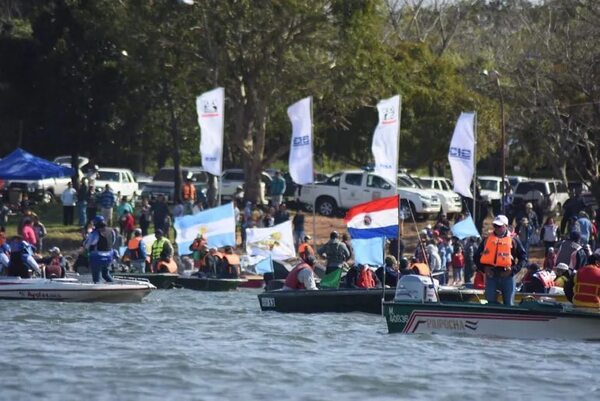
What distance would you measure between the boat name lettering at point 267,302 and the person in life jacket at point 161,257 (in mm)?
7812

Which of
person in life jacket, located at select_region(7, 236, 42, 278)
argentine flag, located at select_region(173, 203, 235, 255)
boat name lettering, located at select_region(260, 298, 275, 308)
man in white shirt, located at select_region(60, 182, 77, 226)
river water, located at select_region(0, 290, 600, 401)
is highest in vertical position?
man in white shirt, located at select_region(60, 182, 77, 226)

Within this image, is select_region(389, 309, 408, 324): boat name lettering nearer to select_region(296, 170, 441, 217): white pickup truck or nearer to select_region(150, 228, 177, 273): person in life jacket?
select_region(150, 228, 177, 273): person in life jacket

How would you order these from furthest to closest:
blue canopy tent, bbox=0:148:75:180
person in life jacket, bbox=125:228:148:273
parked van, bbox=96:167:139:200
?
parked van, bbox=96:167:139:200
blue canopy tent, bbox=0:148:75:180
person in life jacket, bbox=125:228:148:273

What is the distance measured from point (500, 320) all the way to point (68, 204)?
83.3 feet

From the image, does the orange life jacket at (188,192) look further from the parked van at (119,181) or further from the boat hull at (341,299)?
the boat hull at (341,299)

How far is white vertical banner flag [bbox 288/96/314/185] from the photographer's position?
33.7m

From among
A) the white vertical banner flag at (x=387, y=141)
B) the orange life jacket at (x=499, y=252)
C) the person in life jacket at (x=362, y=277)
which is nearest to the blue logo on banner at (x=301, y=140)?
the white vertical banner flag at (x=387, y=141)

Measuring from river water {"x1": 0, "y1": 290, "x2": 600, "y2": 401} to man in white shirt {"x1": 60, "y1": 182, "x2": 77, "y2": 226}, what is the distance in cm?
1929

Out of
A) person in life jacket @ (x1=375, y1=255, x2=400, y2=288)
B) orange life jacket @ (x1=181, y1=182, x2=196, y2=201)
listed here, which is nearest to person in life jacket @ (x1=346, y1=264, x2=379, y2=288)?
person in life jacket @ (x1=375, y1=255, x2=400, y2=288)

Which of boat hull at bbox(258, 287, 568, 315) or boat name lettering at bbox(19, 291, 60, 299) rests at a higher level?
boat name lettering at bbox(19, 291, 60, 299)

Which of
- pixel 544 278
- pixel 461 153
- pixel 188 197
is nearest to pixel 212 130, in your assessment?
pixel 461 153

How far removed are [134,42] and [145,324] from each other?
22074 millimetres

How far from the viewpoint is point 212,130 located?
1377 inches

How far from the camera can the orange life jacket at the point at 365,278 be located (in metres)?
25.7
